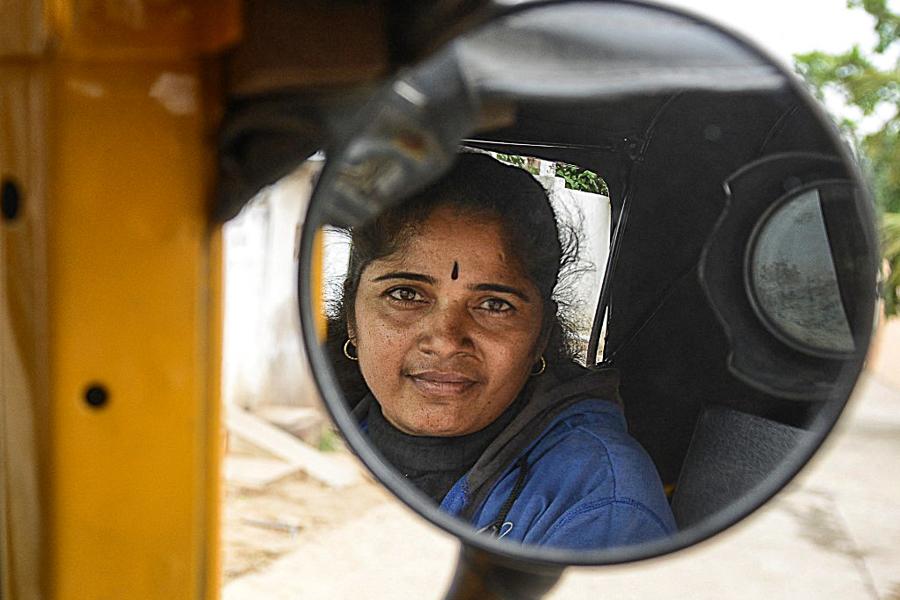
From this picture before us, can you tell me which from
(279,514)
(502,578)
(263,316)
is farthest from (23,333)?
(263,316)

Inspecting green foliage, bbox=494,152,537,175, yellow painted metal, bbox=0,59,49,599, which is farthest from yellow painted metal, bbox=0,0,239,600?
green foliage, bbox=494,152,537,175

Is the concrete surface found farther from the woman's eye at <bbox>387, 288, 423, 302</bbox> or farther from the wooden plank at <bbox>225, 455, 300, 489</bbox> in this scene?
the woman's eye at <bbox>387, 288, 423, 302</bbox>

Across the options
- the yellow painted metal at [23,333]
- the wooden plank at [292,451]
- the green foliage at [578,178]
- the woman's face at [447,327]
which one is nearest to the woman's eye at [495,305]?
the woman's face at [447,327]

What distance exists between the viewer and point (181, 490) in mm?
566

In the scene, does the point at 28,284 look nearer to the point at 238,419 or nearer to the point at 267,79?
the point at 267,79

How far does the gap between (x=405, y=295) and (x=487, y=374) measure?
69mm

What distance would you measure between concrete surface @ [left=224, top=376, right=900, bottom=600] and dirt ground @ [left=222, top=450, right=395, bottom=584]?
0.07 meters

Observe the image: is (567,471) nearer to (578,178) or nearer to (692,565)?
(578,178)

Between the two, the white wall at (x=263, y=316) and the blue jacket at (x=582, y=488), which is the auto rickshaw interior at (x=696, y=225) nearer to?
the blue jacket at (x=582, y=488)

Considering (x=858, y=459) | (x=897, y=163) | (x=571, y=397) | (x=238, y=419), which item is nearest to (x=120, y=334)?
(x=571, y=397)

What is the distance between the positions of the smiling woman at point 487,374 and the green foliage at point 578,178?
3cm

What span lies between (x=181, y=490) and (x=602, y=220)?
334 millimetres

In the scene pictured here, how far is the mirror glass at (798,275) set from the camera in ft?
2.27

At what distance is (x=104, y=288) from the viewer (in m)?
0.54
